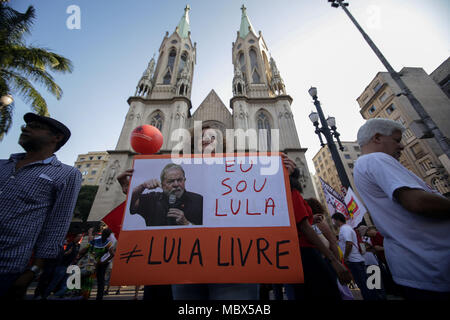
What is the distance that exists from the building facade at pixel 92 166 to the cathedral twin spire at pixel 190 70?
3941cm

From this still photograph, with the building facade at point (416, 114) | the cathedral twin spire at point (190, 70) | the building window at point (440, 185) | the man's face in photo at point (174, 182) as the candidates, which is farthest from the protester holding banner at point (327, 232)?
the building window at point (440, 185)

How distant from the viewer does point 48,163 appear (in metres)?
2.00

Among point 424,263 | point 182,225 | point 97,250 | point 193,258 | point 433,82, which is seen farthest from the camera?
point 433,82

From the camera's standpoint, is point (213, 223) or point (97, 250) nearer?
point (213, 223)

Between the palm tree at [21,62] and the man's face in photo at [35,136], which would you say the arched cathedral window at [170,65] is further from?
the man's face in photo at [35,136]

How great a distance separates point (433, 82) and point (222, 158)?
31802mm

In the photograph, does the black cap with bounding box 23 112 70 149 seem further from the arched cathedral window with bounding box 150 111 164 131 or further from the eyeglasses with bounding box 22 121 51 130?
the arched cathedral window with bounding box 150 111 164 131

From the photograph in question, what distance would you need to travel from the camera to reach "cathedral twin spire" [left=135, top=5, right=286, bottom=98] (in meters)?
18.4

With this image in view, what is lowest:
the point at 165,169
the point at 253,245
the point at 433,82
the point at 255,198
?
the point at 253,245

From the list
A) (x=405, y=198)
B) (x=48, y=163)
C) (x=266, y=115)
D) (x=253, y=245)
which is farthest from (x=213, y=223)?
(x=266, y=115)

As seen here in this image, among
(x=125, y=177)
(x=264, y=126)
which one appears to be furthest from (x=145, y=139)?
(x=264, y=126)

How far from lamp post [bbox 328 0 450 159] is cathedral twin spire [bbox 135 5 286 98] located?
1090 centimetres

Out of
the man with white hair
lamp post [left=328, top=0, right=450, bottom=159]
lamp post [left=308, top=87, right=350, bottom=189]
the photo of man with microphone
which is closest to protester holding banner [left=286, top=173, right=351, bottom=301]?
the man with white hair
